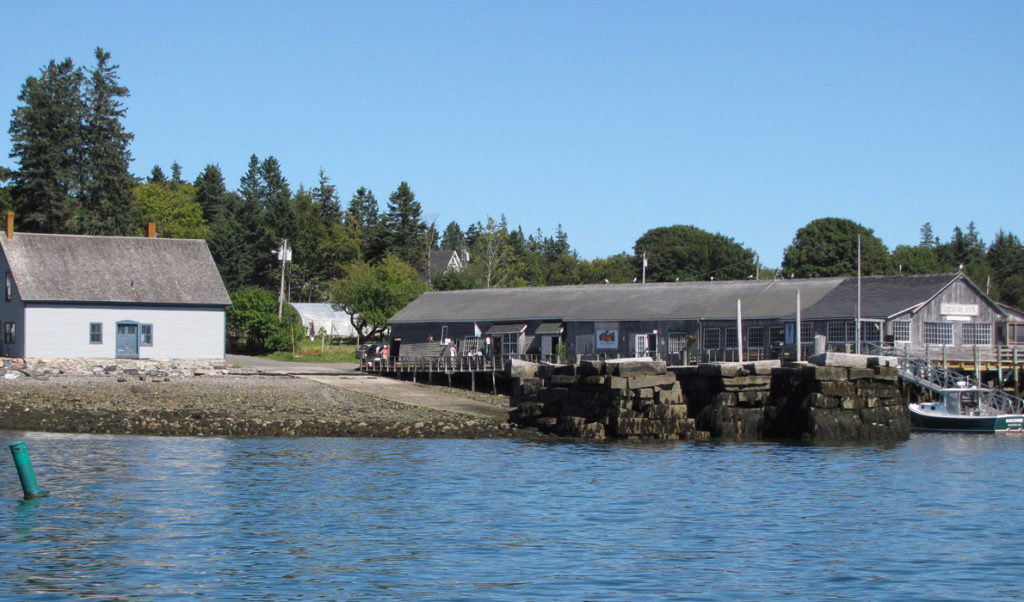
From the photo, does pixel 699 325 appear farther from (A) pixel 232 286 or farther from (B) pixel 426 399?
(A) pixel 232 286

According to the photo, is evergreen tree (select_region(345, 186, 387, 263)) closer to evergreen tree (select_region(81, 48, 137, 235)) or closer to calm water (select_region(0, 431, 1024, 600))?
evergreen tree (select_region(81, 48, 137, 235))

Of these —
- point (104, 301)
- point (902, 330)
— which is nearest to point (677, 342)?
point (902, 330)

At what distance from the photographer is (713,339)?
5456 centimetres

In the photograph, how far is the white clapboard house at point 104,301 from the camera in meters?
52.1

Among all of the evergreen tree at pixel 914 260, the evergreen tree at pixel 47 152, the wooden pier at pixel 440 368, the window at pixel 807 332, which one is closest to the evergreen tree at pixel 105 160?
the evergreen tree at pixel 47 152

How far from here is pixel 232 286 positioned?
102 m

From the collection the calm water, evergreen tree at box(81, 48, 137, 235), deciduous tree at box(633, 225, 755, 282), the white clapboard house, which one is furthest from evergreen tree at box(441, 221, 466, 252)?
the calm water

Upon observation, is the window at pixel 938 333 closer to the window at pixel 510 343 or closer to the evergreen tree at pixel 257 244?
the window at pixel 510 343

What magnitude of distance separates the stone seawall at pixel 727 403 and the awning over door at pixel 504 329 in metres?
21.0

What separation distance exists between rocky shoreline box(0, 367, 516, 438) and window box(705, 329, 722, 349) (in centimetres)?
1812

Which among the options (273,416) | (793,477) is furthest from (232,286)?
(793,477)

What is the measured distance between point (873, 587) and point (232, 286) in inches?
3610

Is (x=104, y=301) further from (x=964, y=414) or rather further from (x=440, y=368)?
(x=964, y=414)

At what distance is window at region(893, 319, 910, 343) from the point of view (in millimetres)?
51062
